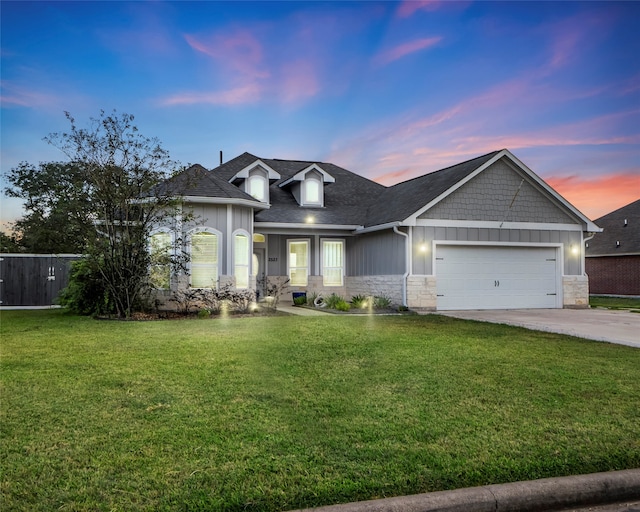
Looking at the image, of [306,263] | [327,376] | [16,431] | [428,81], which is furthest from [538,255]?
[16,431]

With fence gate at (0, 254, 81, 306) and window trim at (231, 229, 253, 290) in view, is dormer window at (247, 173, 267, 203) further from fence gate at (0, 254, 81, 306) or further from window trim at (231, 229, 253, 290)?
fence gate at (0, 254, 81, 306)

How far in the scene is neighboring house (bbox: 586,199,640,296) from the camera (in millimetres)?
25922

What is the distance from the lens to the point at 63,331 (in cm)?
1020

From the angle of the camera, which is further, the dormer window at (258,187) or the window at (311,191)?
the window at (311,191)

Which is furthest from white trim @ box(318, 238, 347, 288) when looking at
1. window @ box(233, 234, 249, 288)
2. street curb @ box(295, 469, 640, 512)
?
street curb @ box(295, 469, 640, 512)

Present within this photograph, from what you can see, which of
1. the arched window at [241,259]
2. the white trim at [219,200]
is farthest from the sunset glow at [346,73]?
the arched window at [241,259]

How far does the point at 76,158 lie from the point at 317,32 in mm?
7537

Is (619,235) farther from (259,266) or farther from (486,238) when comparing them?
(259,266)

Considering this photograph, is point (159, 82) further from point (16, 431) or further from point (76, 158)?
point (16, 431)

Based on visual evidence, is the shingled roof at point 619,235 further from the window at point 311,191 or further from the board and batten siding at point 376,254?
the window at point 311,191

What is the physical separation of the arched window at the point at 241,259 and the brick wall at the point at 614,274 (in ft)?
68.9

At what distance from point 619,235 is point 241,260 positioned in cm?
2228

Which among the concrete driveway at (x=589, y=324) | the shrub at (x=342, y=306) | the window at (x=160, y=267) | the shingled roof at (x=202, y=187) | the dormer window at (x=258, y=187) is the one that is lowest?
the concrete driveway at (x=589, y=324)

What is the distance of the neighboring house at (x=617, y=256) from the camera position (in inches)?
1021
